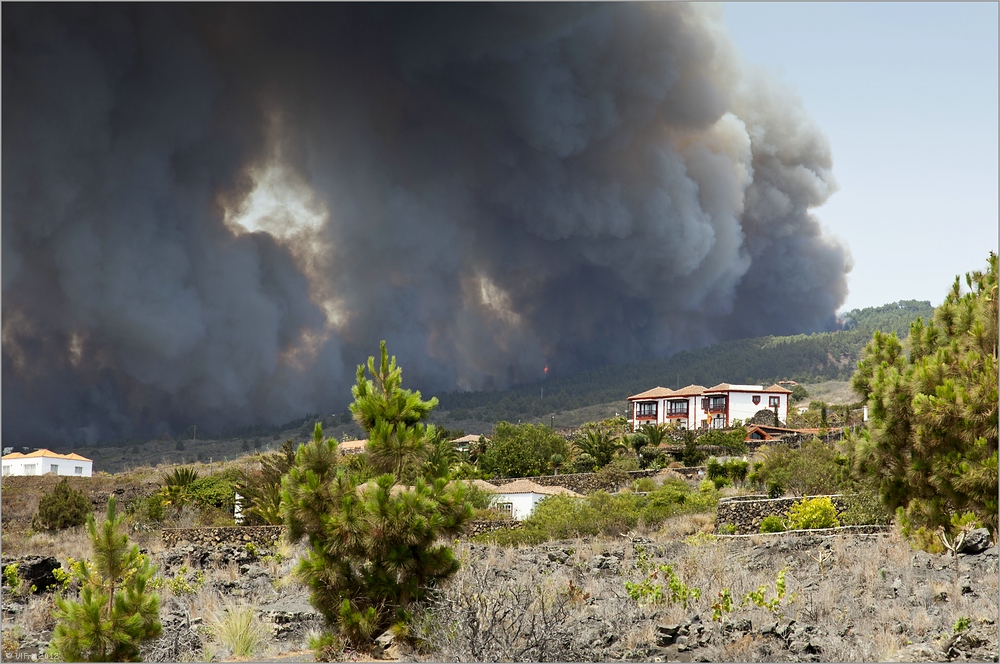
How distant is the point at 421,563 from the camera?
10.3 metres

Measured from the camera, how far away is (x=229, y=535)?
24453 millimetres

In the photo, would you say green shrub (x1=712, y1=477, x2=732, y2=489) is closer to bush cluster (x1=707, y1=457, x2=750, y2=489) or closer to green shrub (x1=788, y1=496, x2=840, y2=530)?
bush cluster (x1=707, y1=457, x2=750, y2=489)

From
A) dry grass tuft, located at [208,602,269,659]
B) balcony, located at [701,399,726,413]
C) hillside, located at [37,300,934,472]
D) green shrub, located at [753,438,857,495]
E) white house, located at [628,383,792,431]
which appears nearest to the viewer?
dry grass tuft, located at [208,602,269,659]

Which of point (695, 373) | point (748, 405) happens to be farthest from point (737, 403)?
point (695, 373)

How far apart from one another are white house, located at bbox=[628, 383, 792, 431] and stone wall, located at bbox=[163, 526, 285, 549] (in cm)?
4466

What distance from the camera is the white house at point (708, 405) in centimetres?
6719

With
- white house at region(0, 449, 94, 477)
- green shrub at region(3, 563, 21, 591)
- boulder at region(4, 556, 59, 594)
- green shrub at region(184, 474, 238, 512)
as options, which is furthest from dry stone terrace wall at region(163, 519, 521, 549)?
white house at region(0, 449, 94, 477)

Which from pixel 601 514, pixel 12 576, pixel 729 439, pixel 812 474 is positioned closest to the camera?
pixel 12 576

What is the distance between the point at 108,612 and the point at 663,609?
6.78 meters

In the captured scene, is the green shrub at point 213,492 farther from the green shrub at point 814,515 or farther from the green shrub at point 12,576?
the green shrub at point 814,515

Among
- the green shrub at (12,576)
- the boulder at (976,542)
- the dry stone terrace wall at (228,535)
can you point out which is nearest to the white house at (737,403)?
the dry stone terrace wall at (228,535)

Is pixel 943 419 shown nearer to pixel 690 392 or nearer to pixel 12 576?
pixel 12 576

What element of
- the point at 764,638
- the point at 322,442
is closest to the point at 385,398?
the point at 322,442

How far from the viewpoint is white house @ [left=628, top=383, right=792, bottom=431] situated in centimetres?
6719
